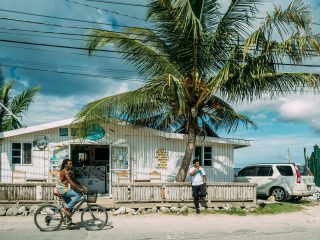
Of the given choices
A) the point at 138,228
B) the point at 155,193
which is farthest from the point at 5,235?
the point at 155,193

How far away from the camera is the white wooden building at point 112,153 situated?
16.6 meters

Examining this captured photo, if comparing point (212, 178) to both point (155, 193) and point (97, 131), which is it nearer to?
point (155, 193)

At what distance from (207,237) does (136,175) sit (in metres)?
7.08

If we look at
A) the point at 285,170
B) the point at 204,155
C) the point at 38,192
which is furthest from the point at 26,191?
the point at 285,170

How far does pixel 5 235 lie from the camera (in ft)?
35.4

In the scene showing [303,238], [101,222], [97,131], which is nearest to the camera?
[303,238]

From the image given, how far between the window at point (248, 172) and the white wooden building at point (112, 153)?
5.15 ft

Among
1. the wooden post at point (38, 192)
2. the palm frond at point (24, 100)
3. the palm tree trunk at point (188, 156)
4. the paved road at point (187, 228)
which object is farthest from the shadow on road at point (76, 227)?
the palm frond at point (24, 100)

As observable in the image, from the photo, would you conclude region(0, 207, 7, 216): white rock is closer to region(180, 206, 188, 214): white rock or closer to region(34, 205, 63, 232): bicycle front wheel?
region(34, 205, 63, 232): bicycle front wheel

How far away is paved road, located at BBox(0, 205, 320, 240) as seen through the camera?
10711mm

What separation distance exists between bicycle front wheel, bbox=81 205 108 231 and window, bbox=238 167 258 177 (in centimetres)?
988

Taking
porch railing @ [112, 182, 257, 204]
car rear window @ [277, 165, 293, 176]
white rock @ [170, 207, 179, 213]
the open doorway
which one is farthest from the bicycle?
car rear window @ [277, 165, 293, 176]

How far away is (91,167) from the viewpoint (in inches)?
741

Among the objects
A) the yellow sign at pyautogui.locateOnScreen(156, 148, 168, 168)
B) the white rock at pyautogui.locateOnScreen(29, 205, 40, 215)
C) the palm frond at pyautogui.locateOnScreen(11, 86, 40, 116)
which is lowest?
the white rock at pyautogui.locateOnScreen(29, 205, 40, 215)
